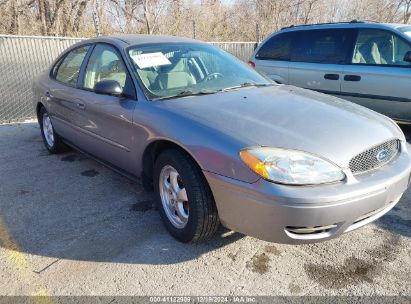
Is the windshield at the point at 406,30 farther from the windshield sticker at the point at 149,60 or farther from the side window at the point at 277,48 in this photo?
the windshield sticker at the point at 149,60

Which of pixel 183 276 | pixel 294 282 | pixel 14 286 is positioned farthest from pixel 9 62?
pixel 294 282

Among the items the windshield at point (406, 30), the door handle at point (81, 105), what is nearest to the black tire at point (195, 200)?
the door handle at point (81, 105)

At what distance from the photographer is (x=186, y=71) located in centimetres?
338

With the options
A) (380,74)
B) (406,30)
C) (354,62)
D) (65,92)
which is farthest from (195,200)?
(406,30)

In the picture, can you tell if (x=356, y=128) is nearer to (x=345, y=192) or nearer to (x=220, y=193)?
(x=345, y=192)

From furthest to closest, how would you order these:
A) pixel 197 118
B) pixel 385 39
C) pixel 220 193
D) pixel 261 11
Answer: pixel 261 11
pixel 385 39
pixel 197 118
pixel 220 193

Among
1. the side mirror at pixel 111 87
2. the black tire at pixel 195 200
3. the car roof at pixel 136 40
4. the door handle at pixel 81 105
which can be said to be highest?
the car roof at pixel 136 40

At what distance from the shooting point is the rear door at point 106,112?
10.5ft

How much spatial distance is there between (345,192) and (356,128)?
2.11 feet

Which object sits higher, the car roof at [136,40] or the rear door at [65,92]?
the car roof at [136,40]

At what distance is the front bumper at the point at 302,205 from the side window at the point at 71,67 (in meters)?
2.49

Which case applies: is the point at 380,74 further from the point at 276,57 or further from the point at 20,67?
the point at 20,67

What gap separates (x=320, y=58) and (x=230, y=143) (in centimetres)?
430

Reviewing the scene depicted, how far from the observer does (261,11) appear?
20.1 meters
